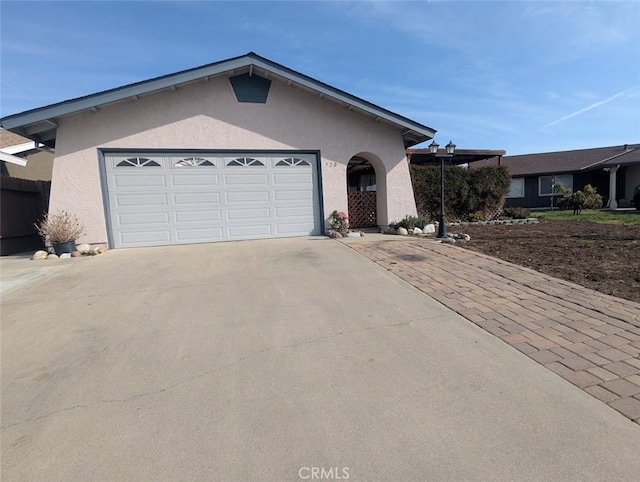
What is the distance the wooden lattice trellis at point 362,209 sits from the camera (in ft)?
41.5

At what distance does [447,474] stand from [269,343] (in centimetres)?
211

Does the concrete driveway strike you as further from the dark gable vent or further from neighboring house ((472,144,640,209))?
neighboring house ((472,144,640,209))

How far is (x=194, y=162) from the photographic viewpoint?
32.7 ft

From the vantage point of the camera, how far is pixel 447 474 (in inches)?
76.8

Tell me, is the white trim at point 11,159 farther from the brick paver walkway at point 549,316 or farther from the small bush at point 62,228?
the brick paver walkway at point 549,316

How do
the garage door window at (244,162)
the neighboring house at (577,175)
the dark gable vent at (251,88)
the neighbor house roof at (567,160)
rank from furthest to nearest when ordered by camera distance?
1. the neighbor house roof at (567,160)
2. the neighboring house at (577,175)
3. the garage door window at (244,162)
4. the dark gable vent at (251,88)

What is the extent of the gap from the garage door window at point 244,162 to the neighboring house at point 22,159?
23.5 ft

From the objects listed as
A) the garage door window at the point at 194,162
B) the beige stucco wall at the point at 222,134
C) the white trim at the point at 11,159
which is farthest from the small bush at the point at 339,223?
the white trim at the point at 11,159

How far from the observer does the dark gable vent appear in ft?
33.3

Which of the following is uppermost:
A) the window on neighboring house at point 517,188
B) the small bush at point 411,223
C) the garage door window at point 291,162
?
the garage door window at point 291,162

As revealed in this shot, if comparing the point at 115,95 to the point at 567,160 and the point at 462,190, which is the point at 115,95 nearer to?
the point at 462,190

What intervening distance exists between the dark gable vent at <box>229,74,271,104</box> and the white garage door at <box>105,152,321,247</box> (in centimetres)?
164

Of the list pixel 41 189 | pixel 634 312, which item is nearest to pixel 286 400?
pixel 634 312

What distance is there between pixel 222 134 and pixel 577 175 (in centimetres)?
2605
